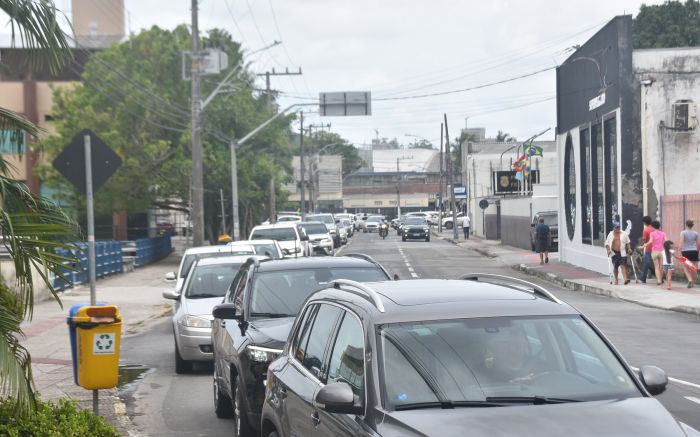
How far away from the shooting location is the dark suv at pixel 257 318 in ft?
29.2

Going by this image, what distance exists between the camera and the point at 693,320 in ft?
63.8

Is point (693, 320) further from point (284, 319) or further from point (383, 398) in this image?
point (383, 398)

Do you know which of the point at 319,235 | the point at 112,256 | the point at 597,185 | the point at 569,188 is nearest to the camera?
the point at 597,185

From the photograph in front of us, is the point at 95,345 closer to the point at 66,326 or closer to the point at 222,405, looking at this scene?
the point at 222,405

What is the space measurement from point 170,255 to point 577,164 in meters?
22.5

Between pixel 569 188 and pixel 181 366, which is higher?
pixel 569 188

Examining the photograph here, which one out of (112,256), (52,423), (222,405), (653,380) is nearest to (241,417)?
(222,405)

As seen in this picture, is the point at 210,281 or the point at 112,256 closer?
the point at 210,281

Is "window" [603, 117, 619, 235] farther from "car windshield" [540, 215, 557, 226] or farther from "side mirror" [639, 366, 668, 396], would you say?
"side mirror" [639, 366, 668, 396]

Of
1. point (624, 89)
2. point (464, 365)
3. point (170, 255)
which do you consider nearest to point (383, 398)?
point (464, 365)

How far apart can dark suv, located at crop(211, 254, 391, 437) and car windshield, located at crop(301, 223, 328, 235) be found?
3413cm

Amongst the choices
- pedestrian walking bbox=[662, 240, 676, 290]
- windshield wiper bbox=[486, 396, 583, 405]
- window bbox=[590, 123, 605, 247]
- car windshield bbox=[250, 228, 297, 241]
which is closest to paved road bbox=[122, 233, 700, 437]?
pedestrian walking bbox=[662, 240, 676, 290]

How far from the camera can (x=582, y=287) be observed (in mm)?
28562

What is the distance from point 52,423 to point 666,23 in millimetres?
74708
